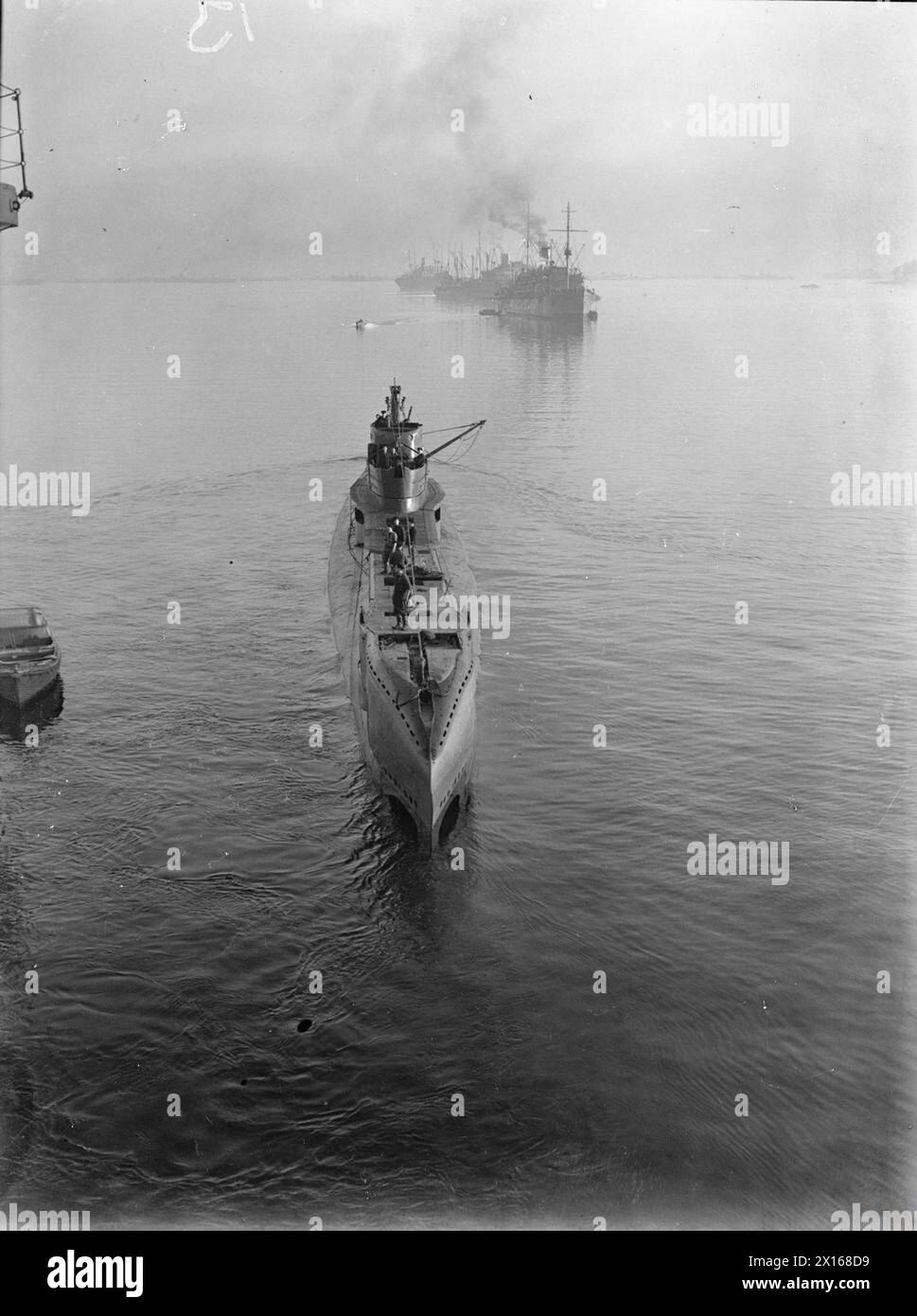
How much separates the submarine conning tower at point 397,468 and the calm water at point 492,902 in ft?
22.8

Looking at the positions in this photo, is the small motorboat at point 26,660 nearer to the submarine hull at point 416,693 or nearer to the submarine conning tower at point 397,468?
the submarine hull at point 416,693

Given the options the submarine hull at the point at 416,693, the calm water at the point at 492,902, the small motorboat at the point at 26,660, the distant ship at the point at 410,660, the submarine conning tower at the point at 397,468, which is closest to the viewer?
the calm water at the point at 492,902

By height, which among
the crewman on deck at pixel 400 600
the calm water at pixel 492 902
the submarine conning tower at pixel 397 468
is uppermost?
the submarine conning tower at pixel 397 468

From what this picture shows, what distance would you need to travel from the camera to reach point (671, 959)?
106 ft

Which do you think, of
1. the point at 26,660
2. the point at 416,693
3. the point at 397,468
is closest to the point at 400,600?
the point at 416,693

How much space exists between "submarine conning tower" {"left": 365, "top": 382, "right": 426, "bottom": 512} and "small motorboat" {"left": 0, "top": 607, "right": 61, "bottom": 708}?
19.6m

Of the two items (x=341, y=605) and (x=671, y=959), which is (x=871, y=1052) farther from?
(x=341, y=605)

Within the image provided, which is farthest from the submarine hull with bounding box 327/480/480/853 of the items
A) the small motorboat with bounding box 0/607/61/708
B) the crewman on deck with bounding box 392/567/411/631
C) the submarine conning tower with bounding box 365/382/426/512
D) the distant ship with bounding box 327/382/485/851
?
the small motorboat with bounding box 0/607/61/708

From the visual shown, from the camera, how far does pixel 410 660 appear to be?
134 feet

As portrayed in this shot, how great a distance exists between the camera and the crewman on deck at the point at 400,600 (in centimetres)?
4422

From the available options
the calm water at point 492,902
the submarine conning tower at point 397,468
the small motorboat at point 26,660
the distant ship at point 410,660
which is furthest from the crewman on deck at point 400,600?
the submarine conning tower at point 397,468

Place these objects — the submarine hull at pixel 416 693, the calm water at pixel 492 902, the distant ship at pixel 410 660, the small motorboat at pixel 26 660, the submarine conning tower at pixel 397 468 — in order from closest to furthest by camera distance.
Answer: the calm water at pixel 492 902
the submarine hull at pixel 416 693
the distant ship at pixel 410 660
the small motorboat at pixel 26 660
the submarine conning tower at pixel 397 468

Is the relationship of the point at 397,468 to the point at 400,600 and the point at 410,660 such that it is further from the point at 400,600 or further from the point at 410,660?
the point at 410,660
